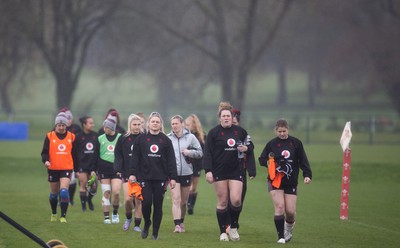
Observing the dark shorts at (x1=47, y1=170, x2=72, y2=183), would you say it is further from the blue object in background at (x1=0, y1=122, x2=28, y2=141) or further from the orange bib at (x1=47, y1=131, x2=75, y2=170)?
the blue object in background at (x1=0, y1=122, x2=28, y2=141)

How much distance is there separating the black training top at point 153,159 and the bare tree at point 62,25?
30816 mm

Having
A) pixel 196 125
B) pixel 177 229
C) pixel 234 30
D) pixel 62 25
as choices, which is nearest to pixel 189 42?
pixel 234 30

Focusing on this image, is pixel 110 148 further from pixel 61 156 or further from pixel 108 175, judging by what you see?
pixel 61 156

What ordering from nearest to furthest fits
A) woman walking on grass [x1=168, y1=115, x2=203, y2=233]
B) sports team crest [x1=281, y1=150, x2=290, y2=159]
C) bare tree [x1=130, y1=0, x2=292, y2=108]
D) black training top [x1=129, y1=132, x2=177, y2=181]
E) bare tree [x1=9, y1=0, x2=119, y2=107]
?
sports team crest [x1=281, y1=150, x2=290, y2=159]
black training top [x1=129, y1=132, x2=177, y2=181]
woman walking on grass [x1=168, y1=115, x2=203, y2=233]
bare tree [x1=9, y1=0, x2=119, y2=107]
bare tree [x1=130, y1=0, x2=292, y2=108]

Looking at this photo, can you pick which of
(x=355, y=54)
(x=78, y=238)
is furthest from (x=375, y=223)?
(x=355, y=54)

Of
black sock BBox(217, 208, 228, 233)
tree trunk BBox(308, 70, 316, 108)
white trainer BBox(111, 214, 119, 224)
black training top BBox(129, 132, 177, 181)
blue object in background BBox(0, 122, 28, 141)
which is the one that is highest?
tree trunk BBox(308, 70, 316, 108)

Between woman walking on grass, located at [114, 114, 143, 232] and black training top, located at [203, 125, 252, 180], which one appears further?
woman walking on grass, located at [114, 114, 143, 232]

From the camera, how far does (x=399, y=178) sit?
2914 centimetres

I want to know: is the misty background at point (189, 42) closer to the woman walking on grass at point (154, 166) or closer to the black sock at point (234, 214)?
the black sock at point (234, 214)

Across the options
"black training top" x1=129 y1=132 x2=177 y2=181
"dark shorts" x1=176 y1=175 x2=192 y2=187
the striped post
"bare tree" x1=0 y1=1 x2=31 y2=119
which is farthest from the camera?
"bare tree" x1=0 y1=1 x2=31 y2=119

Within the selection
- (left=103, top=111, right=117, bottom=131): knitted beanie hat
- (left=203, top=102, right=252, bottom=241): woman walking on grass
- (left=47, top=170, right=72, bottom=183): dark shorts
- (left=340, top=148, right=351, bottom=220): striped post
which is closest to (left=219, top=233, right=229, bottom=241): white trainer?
(left=203, top=102, right=252, bottom=241): woman walking on grass

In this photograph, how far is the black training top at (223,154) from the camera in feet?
47.9

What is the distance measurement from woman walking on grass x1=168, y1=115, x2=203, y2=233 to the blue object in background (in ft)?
93.0

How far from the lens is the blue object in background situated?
43406 millimetres
